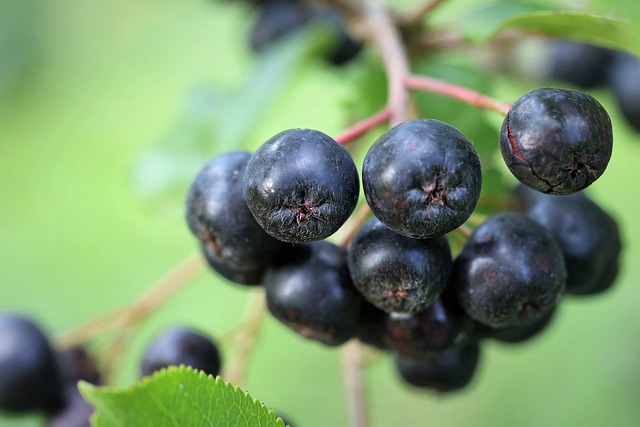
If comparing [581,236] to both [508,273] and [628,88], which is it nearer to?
[508,273]

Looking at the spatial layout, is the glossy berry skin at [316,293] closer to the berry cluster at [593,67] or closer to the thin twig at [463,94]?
the thin twig at [463,94]

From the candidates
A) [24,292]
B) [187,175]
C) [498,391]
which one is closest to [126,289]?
[24,292]

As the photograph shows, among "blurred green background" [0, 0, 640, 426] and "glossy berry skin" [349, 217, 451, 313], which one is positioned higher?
"glossy berry skin" [349, 217, 451, 313]

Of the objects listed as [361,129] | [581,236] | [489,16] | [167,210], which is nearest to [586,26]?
[489,16]

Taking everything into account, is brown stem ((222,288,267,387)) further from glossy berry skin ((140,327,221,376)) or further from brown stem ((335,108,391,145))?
brown stem ((335,108,391,145))

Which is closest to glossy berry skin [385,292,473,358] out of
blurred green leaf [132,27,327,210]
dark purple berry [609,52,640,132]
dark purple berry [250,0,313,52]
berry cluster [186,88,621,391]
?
berry cluster [186,88,621,391]

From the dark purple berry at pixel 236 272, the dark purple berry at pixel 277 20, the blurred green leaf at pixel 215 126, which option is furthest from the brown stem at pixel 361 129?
the dark purple berry at pixel 277 20

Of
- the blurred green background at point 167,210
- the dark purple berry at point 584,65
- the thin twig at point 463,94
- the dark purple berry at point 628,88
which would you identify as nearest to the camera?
the thin twig at point 463,94
